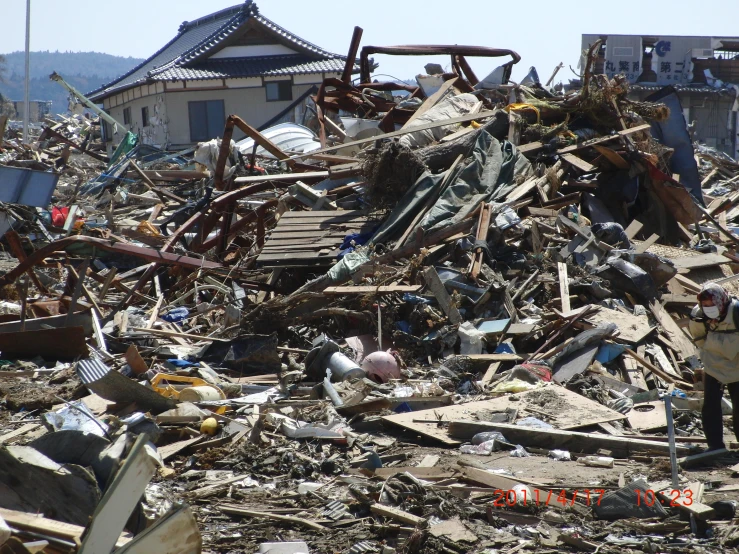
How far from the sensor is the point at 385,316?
27.0ft

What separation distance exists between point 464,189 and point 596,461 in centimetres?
487

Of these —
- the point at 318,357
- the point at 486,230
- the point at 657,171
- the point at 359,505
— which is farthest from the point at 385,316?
the point at 657,171

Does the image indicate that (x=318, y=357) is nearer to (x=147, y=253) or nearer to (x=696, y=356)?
(x=147, y=253)

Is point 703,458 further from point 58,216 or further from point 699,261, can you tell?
point 58,216

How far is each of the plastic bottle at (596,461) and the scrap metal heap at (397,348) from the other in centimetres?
2

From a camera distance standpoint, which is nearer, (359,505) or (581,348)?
(359,505)

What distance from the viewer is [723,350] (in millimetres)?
5262

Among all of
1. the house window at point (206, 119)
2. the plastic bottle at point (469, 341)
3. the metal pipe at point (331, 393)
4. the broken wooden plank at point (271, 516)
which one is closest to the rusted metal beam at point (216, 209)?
the plastic bottle at point (469, 341)

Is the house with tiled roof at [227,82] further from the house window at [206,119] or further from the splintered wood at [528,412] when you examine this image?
the splintered wood at [528,412]

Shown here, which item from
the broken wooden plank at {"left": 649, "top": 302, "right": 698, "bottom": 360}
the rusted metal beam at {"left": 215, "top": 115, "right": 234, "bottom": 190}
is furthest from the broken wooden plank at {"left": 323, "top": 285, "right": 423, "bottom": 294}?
the rusted metal beam at {"left": 215, "top": 115, "right": 234, "bottom": 190}

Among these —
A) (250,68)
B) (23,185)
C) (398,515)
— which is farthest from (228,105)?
(398,515)

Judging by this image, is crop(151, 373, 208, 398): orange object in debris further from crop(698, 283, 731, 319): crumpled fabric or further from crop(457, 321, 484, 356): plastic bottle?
crop(698, 283, 731, 319): crumpled fabric

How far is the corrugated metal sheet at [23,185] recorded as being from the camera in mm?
8391

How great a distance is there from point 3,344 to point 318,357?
339 cm
